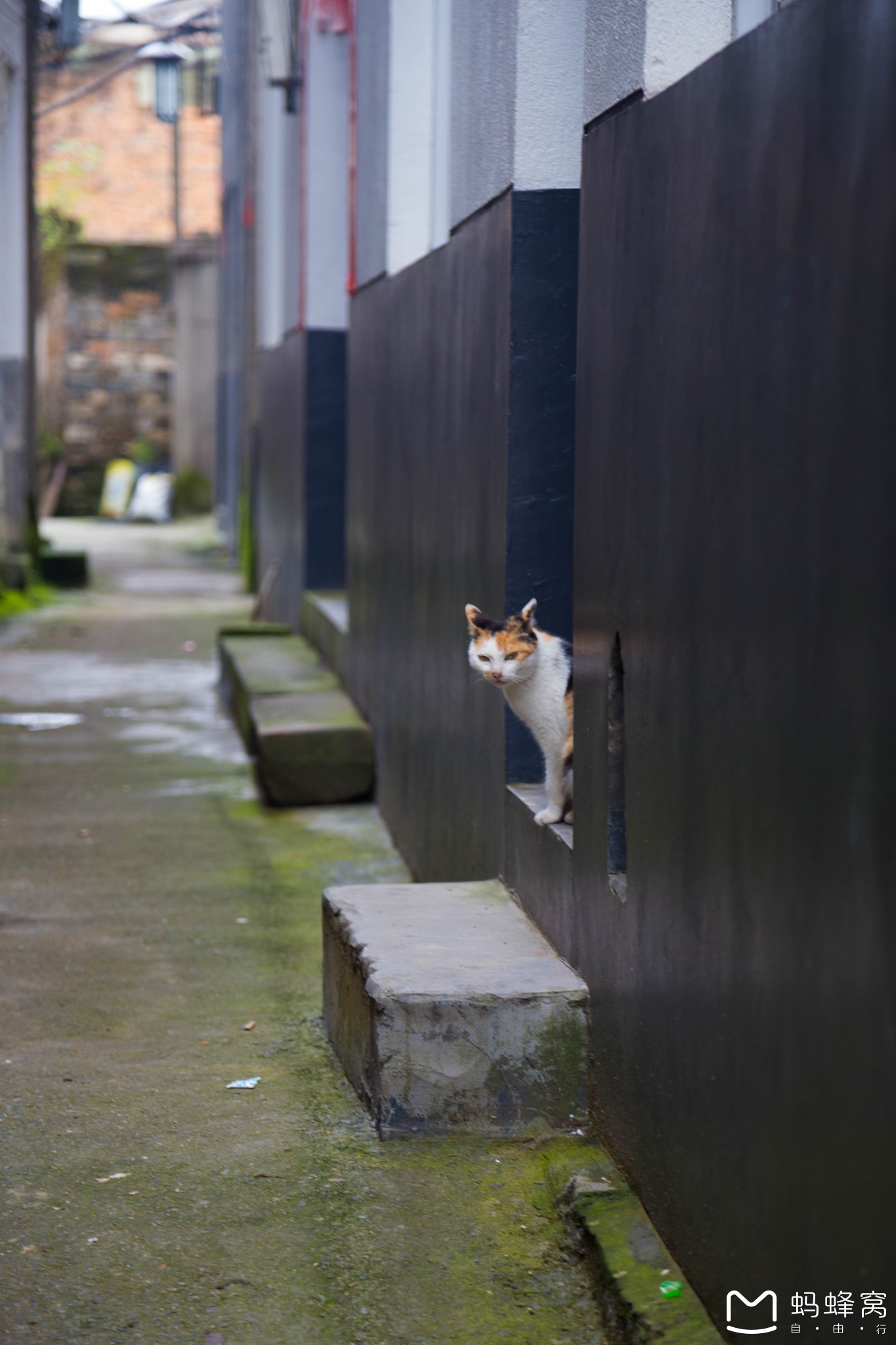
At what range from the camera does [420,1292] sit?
276 centimetres

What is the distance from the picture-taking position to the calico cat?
12.1 feet

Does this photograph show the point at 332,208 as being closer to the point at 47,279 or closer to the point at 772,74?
the point at 772,74

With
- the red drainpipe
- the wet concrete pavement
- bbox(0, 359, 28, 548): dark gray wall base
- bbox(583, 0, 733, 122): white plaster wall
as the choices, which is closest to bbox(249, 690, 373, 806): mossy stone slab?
the wet concrete pavement

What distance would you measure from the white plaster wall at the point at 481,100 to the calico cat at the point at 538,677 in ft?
3.79

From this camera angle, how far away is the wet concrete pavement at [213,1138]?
273 cm

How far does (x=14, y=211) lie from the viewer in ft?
46.3

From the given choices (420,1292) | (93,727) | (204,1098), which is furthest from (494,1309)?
(93,727)

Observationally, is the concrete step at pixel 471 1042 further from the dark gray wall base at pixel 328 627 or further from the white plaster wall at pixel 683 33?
the dark gray wall base at pixel 328 627

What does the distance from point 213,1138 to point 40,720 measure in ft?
18.7

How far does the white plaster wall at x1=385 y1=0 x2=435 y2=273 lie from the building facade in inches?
43.9

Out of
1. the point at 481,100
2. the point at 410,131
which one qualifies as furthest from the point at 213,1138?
the point at 410,131

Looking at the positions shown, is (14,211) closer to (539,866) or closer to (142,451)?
(142,451)

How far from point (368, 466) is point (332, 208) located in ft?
9.96

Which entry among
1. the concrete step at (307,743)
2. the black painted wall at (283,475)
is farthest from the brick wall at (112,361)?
the concrete step at (307,743)
